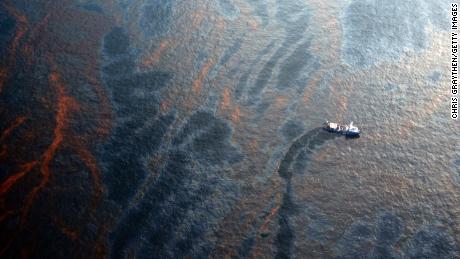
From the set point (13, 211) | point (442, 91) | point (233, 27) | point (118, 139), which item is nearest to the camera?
point (13, 211)

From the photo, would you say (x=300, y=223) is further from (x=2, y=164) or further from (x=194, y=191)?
(x=2, y=164)

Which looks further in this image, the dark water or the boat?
the boat

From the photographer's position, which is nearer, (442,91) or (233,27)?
(442,91)

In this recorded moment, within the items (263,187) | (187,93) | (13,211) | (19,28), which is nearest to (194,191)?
(263,187)

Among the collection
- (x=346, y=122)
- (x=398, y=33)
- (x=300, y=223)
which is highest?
(x=398, y=33)

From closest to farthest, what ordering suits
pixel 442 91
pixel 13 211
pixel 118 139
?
1. pixel 13 211
2. pixel 118 139
3. pixel 442 91

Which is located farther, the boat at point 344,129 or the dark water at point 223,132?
the boat at point 344,129

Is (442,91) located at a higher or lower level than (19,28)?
lower
